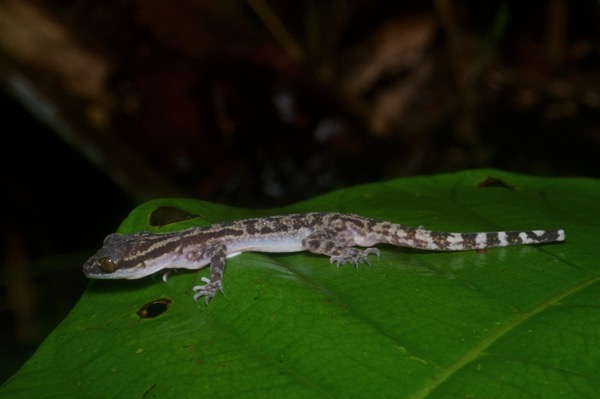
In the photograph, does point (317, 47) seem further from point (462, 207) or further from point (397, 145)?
point (462, 207)

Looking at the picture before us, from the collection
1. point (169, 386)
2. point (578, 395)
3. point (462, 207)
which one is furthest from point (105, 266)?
point (578, 395)

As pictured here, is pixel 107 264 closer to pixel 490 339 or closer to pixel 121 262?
pixel 121 262

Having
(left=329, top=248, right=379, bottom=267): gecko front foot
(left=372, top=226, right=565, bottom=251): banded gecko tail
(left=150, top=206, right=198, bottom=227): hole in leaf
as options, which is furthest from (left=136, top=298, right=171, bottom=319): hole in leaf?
(left=372, top=226, right=565, bottom=251): banded gecko tail

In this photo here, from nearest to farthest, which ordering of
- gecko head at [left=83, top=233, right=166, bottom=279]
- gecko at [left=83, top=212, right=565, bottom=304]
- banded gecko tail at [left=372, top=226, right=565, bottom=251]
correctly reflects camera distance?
1. banded gecko tail at [left=372, top=226, right=565, bottom=251]
2. gecko at [left=83, top=212, right=565, bottom=304]
3. gecko head at [left=83, top=233, right=166, bottom=279]

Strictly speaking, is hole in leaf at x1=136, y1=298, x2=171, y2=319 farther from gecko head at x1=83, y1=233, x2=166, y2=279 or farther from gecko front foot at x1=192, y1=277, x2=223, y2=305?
gecko head at x1=83, y1=233, x2=166, y2=279

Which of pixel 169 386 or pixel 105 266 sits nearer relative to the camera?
pixel 169 386

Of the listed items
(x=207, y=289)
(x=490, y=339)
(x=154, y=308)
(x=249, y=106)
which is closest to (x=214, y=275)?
(x=207, y=289)
